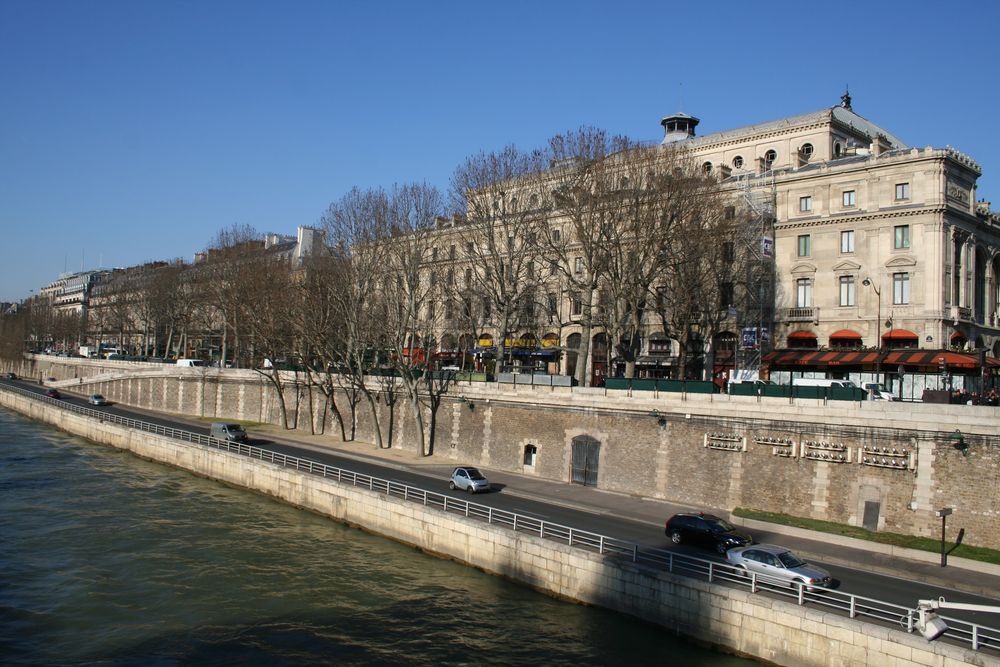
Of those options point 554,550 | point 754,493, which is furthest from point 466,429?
point 554,550

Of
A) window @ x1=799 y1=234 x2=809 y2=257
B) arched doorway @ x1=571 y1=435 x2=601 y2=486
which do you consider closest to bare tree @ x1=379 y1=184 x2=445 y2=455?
arched doorway @ x1=571 y1=435 x2=601 y2=486

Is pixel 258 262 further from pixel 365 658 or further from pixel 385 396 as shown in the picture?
pixel 365 658

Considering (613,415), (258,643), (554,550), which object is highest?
(613,415)

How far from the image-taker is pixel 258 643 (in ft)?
73.4

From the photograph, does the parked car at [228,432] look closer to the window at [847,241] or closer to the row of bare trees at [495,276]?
the row of bare trees at [495,276]

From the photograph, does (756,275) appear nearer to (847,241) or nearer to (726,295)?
(726,295)

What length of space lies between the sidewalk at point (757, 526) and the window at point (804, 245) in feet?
78.4

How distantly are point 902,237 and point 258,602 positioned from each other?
43.5 meters

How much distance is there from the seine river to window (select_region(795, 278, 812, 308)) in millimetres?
34149

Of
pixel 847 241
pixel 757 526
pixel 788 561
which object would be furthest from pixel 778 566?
pixel 847 241

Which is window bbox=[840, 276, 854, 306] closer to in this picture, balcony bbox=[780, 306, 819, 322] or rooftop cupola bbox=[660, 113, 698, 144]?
balcony bbox=[780, 306, 819, 322]

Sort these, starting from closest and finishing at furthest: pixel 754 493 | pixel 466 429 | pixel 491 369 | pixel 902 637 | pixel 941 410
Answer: pixel 902 637 < pixel 941 410 < pixel 754 493 < pixel 466 429 < pixel 491 369

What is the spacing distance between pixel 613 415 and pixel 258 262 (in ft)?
139

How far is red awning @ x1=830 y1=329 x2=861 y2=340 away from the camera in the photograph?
49562 mm
